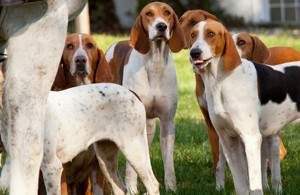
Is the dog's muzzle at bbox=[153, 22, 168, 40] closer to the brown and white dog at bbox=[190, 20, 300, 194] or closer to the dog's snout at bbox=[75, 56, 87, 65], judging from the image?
the dog's snout at bbox=[75, 56, 87, 65]

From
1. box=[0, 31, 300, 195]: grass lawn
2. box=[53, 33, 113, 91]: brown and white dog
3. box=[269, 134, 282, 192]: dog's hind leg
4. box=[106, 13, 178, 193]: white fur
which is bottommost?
box=[0, 31, 300, 195]: grass lawn

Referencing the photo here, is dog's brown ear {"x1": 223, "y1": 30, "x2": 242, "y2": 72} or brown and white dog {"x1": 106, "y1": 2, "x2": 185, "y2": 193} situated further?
brown and white dog {"x1": 106, "y1": 2, "x2": 185, "y2": 193}

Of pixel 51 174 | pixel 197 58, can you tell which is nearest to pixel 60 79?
pixel 197 58

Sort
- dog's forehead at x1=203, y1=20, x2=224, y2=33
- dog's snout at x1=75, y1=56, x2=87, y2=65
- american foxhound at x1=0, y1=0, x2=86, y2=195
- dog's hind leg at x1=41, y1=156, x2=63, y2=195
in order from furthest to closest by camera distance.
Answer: dog's snout at x1=75, y1=56, x2=87, y2=65 → dog's forehead at x1=203, y1=20, x2=224, y2=33 → dog's hind leg at x1=41, y1=156, x2=63, y2=195 → american foxhound at x1=0, y1=0, x2=86, y2=195

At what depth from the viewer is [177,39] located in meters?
5.68

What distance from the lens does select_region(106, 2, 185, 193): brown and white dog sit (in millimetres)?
5605

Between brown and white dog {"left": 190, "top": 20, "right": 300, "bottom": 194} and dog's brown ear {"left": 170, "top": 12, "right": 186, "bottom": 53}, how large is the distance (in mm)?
961

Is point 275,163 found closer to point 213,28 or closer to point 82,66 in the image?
point 213,28

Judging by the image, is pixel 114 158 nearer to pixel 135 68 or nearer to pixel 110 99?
pixel 110 99

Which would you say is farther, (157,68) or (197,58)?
(157,68)

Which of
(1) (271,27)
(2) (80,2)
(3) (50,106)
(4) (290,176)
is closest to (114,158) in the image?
(3) (50,106)

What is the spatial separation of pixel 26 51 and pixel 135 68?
3520mm

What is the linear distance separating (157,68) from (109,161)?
53.3 inches

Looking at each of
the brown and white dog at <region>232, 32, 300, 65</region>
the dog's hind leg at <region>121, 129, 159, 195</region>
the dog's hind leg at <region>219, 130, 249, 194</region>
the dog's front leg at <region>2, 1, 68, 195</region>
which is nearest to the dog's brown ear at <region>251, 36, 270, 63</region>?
the brown and white dog at <region>232, 32, 300, 65</region>
